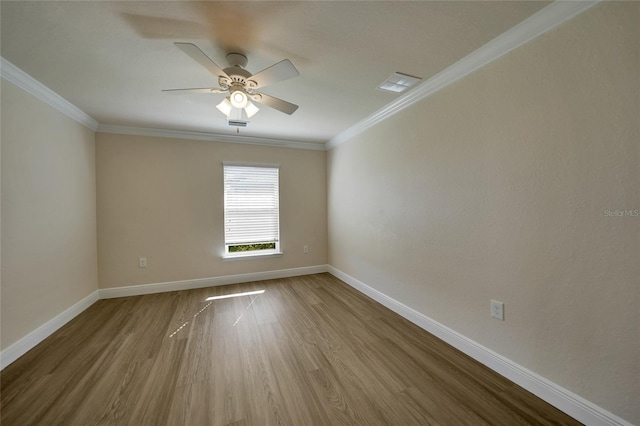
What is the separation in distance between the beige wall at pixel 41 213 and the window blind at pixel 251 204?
170cm

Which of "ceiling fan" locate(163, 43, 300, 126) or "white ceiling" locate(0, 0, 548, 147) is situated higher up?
Result: "white ceiling" locate(0, 0, 548, 147)

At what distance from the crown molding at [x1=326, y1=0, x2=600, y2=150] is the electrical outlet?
180cm

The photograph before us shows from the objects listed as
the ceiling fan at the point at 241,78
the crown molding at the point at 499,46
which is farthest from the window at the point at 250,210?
the crown molding at the point at 499,46

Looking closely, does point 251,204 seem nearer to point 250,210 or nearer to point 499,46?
point 250,210

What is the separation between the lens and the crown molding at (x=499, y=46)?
1.34 m

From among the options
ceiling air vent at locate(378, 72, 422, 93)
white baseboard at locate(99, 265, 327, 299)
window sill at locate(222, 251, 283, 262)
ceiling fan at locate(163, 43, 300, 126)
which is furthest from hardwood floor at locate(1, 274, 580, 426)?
ceiling air vent at locate(378, 72, 422, 93)

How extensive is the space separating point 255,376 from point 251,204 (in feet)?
8.89

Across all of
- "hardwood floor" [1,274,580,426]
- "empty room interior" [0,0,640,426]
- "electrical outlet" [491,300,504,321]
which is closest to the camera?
"empty room interior" [0,0,640,426]

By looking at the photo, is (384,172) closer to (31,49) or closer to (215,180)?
(215,180)

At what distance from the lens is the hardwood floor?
4.63 feet

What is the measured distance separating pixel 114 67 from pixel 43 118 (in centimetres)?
112

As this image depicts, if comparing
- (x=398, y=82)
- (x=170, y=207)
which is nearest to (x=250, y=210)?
(x=170, y=207)

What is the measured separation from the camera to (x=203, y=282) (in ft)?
12.1

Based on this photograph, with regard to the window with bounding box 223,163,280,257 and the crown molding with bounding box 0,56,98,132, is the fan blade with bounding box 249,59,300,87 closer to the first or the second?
the crown molding with bounding box 0,56,98,132
